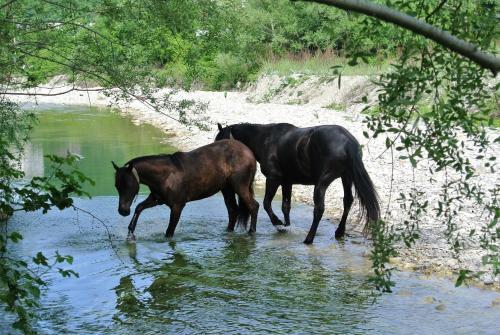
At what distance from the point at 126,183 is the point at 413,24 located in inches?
302

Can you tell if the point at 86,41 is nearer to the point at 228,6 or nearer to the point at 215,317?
the point at 228,6

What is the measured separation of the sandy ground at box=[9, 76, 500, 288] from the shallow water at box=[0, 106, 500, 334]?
631 mm

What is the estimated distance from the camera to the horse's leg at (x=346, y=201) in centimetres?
1029

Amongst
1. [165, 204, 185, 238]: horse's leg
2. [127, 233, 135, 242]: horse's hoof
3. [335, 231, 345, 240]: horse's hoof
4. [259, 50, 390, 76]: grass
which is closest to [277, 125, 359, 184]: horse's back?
[335, 231, 345, 240]: horse's hoof

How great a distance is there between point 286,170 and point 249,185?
619mm

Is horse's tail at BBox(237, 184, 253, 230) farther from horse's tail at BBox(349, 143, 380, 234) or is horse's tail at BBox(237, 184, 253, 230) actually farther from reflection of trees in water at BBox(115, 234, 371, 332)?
horse's tail at BBox(349, 143, 380, 234)

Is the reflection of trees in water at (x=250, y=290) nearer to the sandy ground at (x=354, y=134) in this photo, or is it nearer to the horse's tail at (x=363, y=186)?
the horse's tail at (x=363, y=186)

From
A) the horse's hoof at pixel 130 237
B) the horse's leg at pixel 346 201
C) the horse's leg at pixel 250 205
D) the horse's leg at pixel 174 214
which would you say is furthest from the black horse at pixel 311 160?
the horse's hoof at pixel 130 237

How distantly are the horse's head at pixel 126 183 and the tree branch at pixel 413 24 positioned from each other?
24.5 feet

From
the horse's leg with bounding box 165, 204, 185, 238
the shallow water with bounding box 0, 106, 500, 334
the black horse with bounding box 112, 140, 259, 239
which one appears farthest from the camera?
the horse's leg with bounding box 165, 204, 185, 238

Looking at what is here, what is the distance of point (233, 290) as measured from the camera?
8.29 meters

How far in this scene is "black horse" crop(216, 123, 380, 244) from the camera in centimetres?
1008

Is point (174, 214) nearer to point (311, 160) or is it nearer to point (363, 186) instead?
point (311, 160)

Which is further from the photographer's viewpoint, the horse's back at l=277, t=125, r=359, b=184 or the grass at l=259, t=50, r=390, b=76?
the grass at l=259, t=50, r=390, b=76
